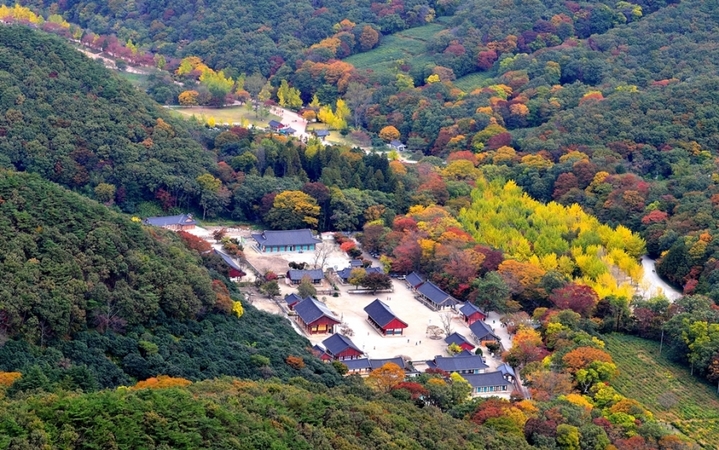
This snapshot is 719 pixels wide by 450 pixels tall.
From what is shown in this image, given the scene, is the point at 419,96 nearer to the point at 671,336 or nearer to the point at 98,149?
the point at 98,149

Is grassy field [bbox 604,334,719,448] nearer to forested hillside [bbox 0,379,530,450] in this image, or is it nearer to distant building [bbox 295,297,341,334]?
forested hillside [bbox 0,379,530,450]

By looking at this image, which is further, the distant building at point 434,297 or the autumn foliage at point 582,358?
the distant building at point 434,297

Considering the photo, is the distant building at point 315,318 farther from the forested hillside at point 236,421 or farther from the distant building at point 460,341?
the forested hillside at point 236,421

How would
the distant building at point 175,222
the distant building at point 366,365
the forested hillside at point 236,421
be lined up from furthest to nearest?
the distant building at point 175,222 → the distant building at point 366,365 → the forested hillside at point 236,421

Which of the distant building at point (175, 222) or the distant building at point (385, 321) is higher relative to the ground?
the distant building at point (385, 321)

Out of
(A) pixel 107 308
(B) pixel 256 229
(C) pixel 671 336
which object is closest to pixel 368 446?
(A) pixel 107 308

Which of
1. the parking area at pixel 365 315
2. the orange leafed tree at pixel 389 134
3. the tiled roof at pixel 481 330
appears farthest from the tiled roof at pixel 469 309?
the orange leafed tree at pixel 389 134

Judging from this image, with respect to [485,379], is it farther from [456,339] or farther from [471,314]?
[471,314]
